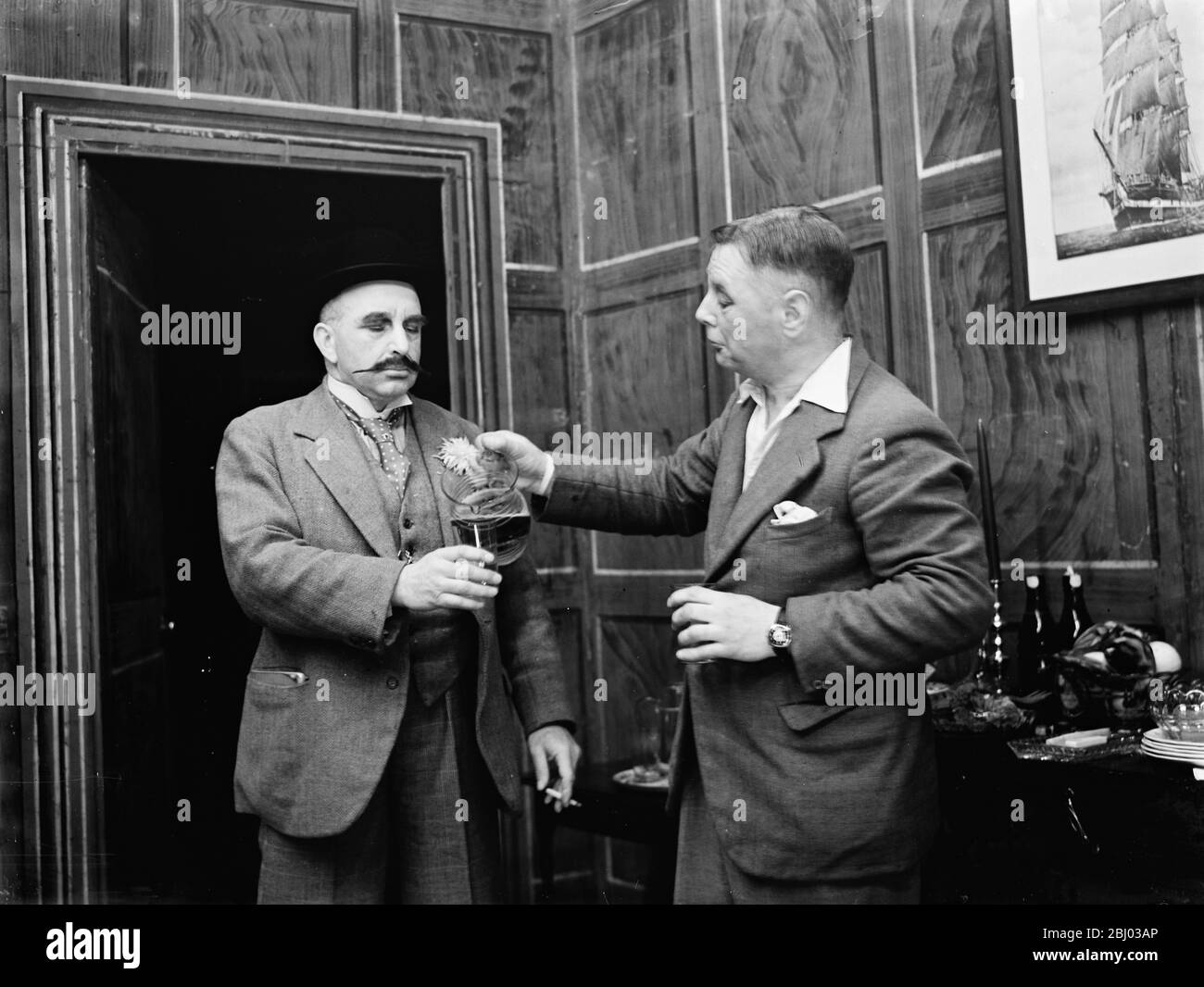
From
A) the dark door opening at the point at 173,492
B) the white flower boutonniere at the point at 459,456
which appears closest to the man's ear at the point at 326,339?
the white flower boutonniere at the point at 459,456

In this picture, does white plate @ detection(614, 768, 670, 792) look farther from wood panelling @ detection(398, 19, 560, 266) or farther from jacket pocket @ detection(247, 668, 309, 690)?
wood panelling @ detection(398, 19, 560, 266)

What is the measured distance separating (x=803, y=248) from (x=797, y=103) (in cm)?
115

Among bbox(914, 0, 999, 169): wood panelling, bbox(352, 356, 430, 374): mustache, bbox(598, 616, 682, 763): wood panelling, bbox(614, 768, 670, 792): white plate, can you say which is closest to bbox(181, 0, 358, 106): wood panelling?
bbox(352, 356, 430, 374): mustache

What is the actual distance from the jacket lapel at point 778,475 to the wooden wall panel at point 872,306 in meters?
0.85

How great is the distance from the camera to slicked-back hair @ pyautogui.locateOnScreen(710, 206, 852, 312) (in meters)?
2.12

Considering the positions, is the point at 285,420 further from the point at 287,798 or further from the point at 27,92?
the point at 27,92

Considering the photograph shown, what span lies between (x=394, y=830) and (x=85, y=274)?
149 cm

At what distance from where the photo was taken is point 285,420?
231 cm

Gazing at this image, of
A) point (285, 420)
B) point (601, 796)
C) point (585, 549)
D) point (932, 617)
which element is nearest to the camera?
point (932, 617)

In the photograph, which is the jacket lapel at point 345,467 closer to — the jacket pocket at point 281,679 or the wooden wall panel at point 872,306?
the jacket pocket at point 281,679

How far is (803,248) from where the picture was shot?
→ 212 centimetres

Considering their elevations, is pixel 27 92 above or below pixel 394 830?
above

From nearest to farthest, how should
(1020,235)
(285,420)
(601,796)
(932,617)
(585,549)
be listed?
(932,617) → (285,420) → (1020,235) → (601,796) → (585,549)
